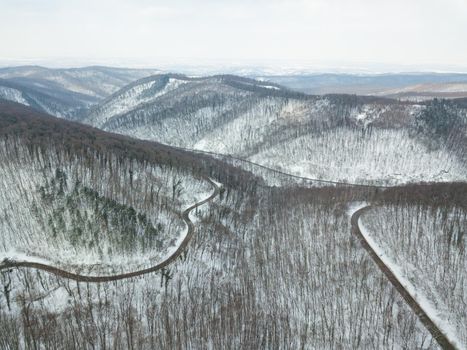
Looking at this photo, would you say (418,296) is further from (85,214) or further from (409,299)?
(85,214)

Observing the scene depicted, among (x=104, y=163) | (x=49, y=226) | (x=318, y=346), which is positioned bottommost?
(x=318, y=346)

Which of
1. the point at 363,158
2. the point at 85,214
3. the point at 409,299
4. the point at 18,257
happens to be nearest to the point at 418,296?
the point at 409,299

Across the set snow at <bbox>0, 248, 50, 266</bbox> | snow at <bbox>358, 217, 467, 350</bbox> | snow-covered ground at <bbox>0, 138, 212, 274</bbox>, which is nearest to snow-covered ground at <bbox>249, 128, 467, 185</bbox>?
snow-covered ground at <bbox>0, 138, 212, 274</bbox>

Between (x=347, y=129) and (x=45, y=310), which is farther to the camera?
(x=347, y=129)

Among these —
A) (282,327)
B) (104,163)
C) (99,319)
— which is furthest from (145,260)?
(104,163)

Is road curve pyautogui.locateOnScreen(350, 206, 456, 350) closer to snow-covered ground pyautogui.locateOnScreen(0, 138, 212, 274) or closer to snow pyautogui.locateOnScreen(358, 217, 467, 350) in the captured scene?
snow pyautogui.locateOnScreen(358, 217, 467, 350)

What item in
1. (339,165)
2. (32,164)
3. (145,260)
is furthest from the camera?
(339,165)

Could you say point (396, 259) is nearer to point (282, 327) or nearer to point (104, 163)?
point (282, 327)
